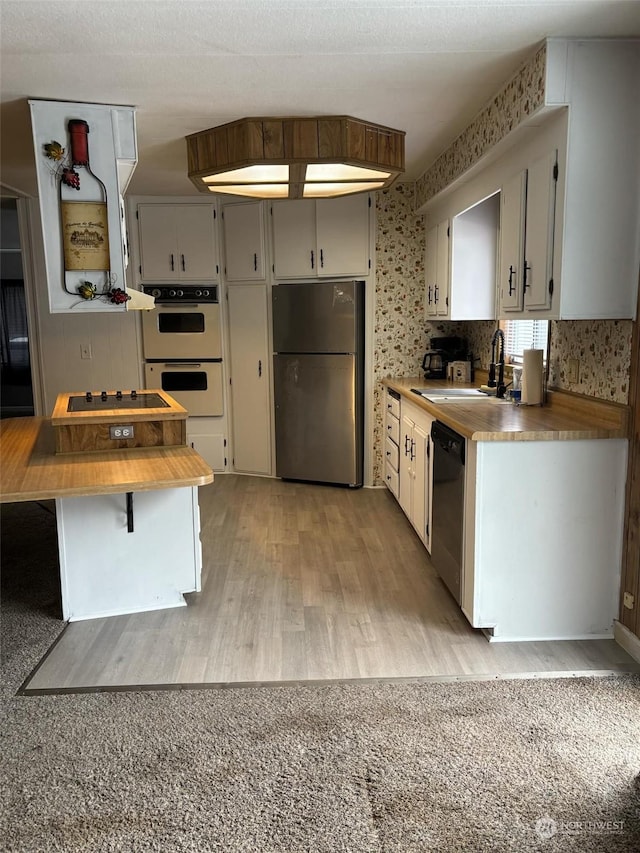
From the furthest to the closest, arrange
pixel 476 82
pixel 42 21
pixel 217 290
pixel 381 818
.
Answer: pixel 217 290 < pixel 476 82 < pixel 42 21 < pixel 381 818

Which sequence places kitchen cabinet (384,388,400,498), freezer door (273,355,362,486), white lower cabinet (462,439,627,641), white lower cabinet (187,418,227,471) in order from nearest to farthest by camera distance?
white lower cabinet (462,439,627,641) < kitchen cabinet (384,388,400,498) < freezer door (273,355,362,486) < white lower cabinet (187,418,227,471)

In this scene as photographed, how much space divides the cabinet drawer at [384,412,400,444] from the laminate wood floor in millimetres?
741

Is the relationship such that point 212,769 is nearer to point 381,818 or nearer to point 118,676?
point 381,818

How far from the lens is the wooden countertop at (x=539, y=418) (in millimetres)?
2740

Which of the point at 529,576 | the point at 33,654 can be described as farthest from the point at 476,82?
the point at 33,654

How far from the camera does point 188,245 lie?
5684 mm

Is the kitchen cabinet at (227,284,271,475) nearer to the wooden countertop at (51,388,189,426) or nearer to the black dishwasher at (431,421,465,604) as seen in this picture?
the wooden countertop at (51,388,189,426)

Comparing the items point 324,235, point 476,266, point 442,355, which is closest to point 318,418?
point 442,355

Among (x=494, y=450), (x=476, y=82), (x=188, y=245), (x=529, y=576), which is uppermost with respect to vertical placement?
(x=476, y=82)

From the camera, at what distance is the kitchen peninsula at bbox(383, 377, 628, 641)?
2.77 m

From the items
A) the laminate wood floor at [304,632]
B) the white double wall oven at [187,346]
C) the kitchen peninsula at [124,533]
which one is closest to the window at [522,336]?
the laminate wood floor at [304,632]

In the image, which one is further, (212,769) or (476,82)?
(476,82)

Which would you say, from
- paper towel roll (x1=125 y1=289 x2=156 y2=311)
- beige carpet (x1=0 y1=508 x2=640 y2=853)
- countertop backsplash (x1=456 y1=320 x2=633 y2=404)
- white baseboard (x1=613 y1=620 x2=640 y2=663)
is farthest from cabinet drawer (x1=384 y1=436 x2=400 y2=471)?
beige carpet (x1=0 y1=508 x2=640 y2=853)

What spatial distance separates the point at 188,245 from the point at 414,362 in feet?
6.99
